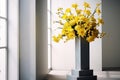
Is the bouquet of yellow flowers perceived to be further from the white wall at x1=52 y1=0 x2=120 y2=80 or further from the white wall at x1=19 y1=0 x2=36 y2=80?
the white wall at x1=52 y1=0 x2=120 y2=80

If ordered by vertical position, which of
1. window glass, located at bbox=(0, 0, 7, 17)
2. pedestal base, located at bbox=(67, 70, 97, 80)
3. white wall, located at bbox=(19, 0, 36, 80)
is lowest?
pedestal base, located at bbox=(67, 70, 97, 80)

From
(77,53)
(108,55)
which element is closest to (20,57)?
(77,53)

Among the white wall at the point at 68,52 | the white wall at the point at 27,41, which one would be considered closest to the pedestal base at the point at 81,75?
the white wall at the point at 27,41

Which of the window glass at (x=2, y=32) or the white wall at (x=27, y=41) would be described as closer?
the window glass at (x=2, y=32)

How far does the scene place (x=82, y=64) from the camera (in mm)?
3803

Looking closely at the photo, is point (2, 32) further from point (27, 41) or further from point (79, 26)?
point (79, 26)

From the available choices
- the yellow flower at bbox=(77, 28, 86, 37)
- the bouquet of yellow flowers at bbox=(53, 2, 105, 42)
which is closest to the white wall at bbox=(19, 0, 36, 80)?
the bouquet of yellow flowers at bbox=(53, 2, 105, 42)

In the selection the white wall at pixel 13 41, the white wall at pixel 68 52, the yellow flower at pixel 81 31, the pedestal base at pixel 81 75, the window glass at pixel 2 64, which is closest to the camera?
the yellow flower at pixel 81 31

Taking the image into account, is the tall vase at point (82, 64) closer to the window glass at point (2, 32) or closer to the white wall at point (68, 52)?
the window glass at point (2, 32)

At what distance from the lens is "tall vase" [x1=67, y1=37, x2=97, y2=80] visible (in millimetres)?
3711

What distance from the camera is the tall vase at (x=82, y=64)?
3.71 m

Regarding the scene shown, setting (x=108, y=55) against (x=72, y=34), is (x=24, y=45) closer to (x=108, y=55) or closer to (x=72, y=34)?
(x=72, y=34)

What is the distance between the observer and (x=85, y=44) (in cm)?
385

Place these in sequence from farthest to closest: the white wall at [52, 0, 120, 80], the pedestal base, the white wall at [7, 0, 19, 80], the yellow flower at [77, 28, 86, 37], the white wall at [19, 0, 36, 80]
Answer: the white wall at [52, 0, 120, 80] < the white wall at [19, 0, 36, 80] < the white wall at [7, 0, 19, 80] < the pedestal base < the yellow flower at [77, 28, 86, 37]
